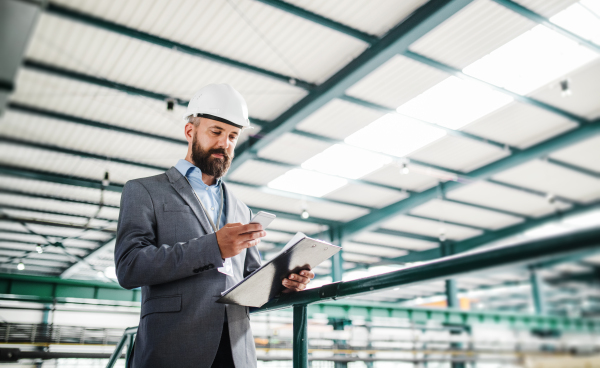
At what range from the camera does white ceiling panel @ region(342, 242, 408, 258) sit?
58.7ft

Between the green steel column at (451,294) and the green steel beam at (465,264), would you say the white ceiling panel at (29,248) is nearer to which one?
the green steel column at (451,294)

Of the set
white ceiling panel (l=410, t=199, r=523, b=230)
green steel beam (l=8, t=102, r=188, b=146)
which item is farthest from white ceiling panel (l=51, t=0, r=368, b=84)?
white ceiling panel (l=410, t=199, r=523, b=230)

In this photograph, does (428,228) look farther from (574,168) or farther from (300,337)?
(300,337)

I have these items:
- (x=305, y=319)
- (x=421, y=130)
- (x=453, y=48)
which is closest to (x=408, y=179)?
(x=421, y=130)

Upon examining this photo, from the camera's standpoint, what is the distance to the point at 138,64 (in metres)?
8.12

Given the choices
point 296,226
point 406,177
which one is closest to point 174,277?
point 406,177

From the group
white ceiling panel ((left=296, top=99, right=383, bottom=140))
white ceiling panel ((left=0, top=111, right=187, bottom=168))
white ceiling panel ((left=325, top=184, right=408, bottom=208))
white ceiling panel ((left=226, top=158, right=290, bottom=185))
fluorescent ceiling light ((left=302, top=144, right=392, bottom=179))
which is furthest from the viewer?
white ceiling panel ((left=325, top=184, right=408, bottom=208))

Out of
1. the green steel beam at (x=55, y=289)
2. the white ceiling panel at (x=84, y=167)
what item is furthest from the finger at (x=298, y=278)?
the white ceiling panel at (x=84, y=167)

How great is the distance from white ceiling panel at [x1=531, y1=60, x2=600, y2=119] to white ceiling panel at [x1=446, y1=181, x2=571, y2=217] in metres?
3.35

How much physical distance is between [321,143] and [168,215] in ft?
29.7

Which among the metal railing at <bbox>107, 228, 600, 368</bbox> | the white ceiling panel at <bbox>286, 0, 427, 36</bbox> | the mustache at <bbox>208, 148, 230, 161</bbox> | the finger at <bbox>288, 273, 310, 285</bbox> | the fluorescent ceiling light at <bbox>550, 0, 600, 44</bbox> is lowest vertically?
the metal railing at <bbox>107, 228, 600, 368</bbox>

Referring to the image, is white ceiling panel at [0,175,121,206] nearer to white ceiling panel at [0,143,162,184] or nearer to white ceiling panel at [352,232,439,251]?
white ceiling panel at [0,143,162,184]

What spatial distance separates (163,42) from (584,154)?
10.4 m

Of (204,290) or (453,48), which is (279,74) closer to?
(453,48)
